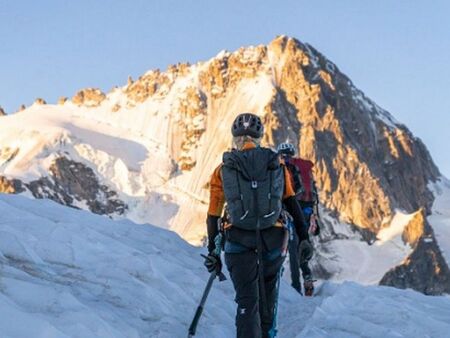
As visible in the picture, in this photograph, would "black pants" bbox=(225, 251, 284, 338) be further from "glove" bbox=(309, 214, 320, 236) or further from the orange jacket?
"glove" bbox=(309, 214, 320, 236)

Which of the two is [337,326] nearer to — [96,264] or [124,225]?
[96,264]

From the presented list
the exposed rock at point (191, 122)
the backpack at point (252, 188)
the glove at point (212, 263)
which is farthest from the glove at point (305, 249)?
the exposed rock at point (191, 122)

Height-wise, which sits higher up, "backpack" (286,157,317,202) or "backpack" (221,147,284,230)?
"backpack" (286,157,317,202)

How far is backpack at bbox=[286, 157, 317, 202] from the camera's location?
42.0 ft

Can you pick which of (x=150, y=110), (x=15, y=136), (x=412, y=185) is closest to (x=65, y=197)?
(x=15, y=136)

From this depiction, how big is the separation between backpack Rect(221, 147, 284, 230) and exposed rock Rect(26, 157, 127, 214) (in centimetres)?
16012

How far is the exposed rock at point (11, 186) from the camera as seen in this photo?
148 metres

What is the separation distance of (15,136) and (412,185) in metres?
107

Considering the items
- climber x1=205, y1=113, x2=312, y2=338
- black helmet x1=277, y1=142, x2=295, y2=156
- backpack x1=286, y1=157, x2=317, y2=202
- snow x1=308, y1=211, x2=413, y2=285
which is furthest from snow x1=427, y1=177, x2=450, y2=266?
climber x1=205, y1=113, x2=312, y2=338

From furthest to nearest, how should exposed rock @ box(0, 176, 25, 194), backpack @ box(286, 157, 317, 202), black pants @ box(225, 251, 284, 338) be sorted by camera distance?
exposed rock @ box(0, 176, 25, 194)
backpack @ box(286, 157, 317, 202)
black pants @ box(225, 251, 284, 338)

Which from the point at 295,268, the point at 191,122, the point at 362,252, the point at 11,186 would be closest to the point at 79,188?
the point at 11,186

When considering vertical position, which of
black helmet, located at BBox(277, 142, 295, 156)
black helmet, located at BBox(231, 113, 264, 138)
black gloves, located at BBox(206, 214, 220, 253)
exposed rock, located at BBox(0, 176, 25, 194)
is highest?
exposed rock, located at BBox(0, 176, 25, 194)

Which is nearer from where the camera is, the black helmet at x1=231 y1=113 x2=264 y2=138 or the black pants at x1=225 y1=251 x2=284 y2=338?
the black pants at x1=225 y1=251 x2=284 y2=338

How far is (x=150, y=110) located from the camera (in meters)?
197
